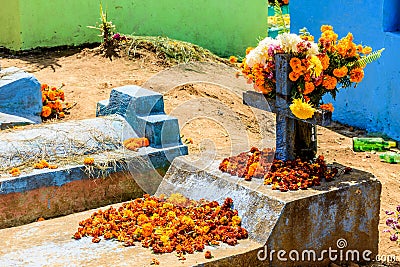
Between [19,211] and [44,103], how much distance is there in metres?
2.97

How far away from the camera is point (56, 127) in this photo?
6695mm

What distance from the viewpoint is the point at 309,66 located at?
Result: 5.07 m

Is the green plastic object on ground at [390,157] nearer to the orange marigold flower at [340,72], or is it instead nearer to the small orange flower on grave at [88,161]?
the orange marigold flower at [340,72]

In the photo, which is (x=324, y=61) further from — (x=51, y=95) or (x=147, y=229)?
(x=51, y=95)

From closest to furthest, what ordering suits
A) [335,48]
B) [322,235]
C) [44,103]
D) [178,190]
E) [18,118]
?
[322,235]
[335,48]
[178,190]
[18,118]
[44,103]

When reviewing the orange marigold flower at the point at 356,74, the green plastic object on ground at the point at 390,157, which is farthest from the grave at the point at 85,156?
the green plastic object on ground at the point at 390,157

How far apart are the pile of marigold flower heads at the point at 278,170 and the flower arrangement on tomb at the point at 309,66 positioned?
437 mm

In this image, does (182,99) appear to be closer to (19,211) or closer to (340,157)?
(340,157)

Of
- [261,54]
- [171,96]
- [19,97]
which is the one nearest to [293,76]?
[261,54]

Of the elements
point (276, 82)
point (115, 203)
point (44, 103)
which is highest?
point (276, 82)

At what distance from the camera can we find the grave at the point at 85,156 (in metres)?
5.98

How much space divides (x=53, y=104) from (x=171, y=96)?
5.79 feet

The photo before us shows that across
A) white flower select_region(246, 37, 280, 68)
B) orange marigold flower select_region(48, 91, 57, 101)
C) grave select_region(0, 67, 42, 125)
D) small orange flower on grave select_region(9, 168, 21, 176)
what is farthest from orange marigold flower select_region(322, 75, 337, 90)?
orange marigold flower select_region(48, 91, 57, 101)

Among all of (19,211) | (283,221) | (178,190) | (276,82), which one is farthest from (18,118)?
(283,221)
